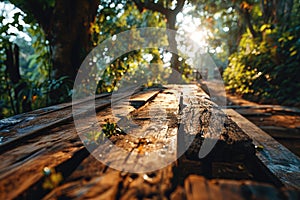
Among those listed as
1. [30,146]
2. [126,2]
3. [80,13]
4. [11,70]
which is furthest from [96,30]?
[30,146]

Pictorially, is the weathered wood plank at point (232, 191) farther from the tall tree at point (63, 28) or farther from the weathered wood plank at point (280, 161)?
the tall tree at point (63, 28)

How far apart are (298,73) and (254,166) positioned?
5.23m

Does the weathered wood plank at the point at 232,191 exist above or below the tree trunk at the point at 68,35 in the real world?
below

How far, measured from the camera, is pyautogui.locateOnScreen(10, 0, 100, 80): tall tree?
395 centimetres

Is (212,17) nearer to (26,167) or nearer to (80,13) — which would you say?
(80,13)

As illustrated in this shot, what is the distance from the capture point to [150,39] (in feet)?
50.0

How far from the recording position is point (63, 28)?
4.02 metres

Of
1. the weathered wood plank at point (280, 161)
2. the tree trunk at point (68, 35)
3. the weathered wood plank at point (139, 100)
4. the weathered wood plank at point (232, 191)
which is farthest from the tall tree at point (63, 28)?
the weathered wood plank at point (232, 191)

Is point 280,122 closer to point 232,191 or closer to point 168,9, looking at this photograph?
point 232,191

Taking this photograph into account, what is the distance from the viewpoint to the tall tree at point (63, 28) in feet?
13.0

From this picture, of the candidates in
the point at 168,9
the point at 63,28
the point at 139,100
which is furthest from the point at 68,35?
the point at 168,9

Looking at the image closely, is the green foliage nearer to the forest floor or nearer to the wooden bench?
the forest floor

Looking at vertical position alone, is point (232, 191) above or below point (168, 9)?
below

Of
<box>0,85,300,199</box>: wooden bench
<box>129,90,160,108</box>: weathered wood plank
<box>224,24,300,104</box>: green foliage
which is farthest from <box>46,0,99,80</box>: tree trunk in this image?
<box>224,24,300,104</box>: green foliage
